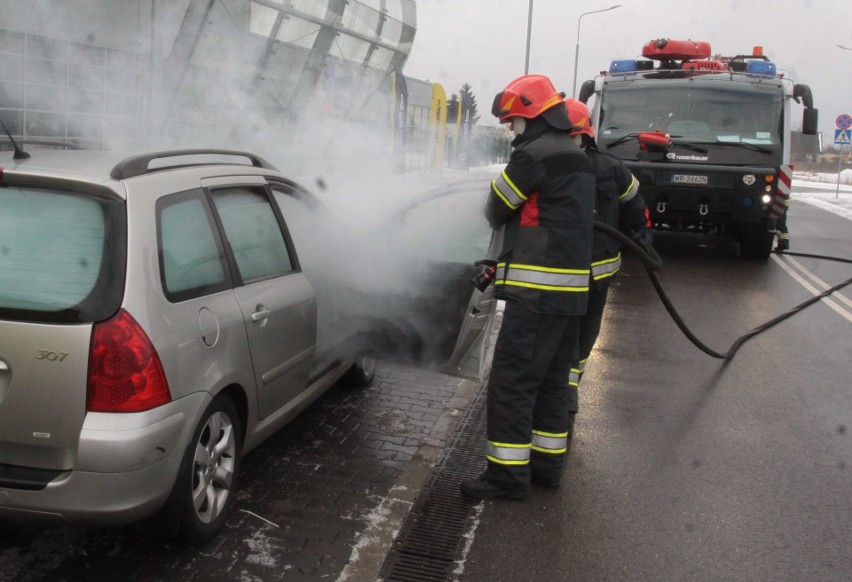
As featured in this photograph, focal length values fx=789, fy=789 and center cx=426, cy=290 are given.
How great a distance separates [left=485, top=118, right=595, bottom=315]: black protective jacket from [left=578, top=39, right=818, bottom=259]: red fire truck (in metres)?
7.00

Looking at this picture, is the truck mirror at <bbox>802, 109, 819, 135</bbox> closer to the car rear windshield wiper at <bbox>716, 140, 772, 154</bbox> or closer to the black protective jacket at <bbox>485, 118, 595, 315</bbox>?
the car rear windshield wiper at <bbox>716, 140, 772, 154</bbox>

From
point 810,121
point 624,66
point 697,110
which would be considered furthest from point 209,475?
point 810,121

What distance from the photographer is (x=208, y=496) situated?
317 cm

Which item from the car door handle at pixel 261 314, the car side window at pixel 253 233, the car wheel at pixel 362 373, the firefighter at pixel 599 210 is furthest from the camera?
the car wheel at pixel 362 373

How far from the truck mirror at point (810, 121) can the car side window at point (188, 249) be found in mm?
10956

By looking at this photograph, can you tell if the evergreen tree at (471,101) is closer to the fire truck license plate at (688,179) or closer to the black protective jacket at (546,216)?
the fire truck license plate at (688,179)

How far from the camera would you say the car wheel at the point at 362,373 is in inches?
199

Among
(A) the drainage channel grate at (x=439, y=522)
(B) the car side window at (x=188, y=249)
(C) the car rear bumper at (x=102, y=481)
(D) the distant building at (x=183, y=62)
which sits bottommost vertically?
(A) the drainage channel grate at (x=439, y=522)

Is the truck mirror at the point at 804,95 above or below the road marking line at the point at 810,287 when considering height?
above

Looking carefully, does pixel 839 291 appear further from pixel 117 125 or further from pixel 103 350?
pixel 103 350

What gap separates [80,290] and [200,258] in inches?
22.1

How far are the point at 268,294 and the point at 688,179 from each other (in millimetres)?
8343

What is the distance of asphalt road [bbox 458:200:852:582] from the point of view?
3.24 m

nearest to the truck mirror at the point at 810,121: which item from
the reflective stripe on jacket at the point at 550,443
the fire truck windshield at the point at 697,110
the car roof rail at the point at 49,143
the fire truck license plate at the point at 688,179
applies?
the fire truck windshield at the point at 697,110
